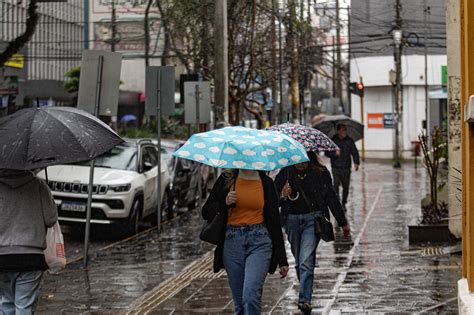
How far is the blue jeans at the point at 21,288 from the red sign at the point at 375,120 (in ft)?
153

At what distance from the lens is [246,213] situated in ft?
24.6

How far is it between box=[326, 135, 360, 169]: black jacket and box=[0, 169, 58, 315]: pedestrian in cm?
1292

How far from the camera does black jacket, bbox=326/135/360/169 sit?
19359mm

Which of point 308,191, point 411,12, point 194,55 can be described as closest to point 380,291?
point 308,191

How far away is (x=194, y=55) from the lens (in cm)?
2577

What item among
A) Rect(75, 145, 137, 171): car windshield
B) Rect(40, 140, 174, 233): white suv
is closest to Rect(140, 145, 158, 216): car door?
Rect(40, 140, 174, 233): white suv

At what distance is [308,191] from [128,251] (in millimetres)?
6094

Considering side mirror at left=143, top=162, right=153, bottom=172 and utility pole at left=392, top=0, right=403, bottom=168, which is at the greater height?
utility pole at left=392, top=0, right=403, bottom=168

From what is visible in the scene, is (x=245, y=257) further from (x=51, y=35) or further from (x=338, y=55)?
(x=51, y=35)

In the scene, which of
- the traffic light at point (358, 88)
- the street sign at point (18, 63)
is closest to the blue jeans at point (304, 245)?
the street sign at point (18, 63)

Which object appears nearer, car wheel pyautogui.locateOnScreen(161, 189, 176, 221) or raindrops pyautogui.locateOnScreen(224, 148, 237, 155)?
raindrops pyautogui.locateOnScreen(224, 148, 237, 155)

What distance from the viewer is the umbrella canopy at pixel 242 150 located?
7.14m

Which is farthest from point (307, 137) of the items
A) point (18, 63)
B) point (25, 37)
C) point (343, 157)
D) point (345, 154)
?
point (18, 63)

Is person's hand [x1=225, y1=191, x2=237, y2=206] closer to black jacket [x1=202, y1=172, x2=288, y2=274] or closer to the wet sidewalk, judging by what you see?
black jacket [x1=202, y1=172, x2=288, y2=274]
